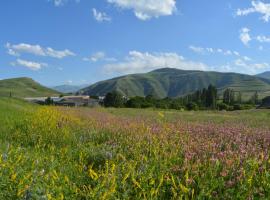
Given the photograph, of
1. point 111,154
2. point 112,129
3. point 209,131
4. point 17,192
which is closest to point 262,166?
point 111,154

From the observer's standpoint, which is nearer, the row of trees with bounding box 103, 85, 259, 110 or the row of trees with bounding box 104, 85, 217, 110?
the row of trees with bounding box 104, 85, 217, 110

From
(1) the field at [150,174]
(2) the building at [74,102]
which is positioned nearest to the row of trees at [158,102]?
(2) the building at [74,102]

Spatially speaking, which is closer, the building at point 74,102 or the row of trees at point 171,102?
the row of trees at point 171,102

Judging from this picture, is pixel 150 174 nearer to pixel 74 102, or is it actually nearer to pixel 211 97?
pixel 74 102

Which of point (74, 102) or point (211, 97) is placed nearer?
point (74, 102)

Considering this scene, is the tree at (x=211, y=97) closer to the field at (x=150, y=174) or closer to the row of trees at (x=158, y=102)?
the row of trees at (x=158, y=102)

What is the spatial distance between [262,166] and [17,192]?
10.2ft

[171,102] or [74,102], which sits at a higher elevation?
[171,102]

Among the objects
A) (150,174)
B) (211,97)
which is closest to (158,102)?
(211,97)

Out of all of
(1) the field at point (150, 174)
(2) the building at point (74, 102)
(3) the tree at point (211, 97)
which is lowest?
(2) the building at point (74, 102)

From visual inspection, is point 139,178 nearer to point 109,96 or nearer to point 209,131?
point 209,131

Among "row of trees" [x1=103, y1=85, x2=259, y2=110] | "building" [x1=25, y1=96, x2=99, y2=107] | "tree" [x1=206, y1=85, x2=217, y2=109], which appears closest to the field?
"row of trees" [x1=103, y1=85, x2=259, y2=110]

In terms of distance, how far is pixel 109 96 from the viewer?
8106 cm

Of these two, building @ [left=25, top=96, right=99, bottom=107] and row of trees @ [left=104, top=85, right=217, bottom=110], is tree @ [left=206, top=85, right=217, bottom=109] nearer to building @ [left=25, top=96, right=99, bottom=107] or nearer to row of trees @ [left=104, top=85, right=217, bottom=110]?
row of trees @ [left=104, top=85, right=217, bottom=110]
